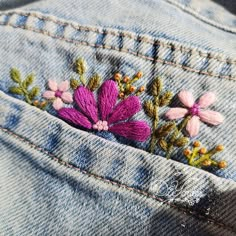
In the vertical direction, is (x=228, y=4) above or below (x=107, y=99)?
above

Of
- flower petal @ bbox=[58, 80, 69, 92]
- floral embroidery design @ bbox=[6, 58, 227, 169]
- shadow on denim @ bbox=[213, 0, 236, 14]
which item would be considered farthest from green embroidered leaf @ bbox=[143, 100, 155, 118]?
shadow on denim @ bbox=[213, 0, 236, 14]

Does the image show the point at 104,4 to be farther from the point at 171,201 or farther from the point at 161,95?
the point at 171,201

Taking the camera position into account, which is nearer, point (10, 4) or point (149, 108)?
point (149, 108)

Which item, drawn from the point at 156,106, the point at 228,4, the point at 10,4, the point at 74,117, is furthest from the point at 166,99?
the point at 10,4

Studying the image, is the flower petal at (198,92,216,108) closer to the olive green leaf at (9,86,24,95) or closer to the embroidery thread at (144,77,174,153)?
the embroidery thread at (144,77,174,153)

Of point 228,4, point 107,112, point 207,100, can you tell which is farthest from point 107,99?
point 228,4

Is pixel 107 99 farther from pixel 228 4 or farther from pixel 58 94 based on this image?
pixel 228 4

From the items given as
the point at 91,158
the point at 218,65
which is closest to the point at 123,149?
the point at 91,158
